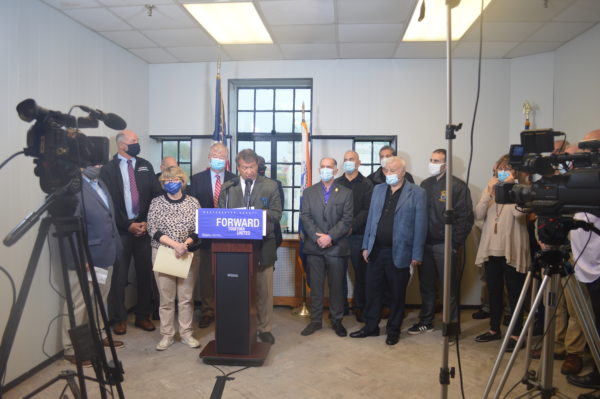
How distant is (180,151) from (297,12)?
2447 mm

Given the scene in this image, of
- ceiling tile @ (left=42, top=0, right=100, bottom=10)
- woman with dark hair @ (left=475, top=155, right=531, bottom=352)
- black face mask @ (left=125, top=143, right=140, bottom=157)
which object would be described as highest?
ceiling tile @ (left=42, top=0, right=100, bottom=10)

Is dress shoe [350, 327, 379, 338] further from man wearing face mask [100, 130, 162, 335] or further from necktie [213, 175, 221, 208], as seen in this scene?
man wearing face mask [100, 130, 162, 335]

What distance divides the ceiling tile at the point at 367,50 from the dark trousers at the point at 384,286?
2267mm

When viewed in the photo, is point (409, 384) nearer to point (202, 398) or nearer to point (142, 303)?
point (202, 398)

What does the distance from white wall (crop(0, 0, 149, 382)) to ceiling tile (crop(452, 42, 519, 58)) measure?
3.82 m

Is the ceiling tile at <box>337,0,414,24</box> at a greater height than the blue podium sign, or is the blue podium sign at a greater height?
the ceiling tile at <box>337,0,414,24</box>

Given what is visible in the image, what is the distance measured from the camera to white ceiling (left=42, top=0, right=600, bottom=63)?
10.9 ft

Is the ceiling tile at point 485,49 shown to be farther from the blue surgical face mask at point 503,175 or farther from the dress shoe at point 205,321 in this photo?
the dress shoe at point 205,321

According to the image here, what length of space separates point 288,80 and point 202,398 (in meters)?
3.69

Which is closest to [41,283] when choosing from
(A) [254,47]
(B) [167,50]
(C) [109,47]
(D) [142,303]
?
(D) [142,303]

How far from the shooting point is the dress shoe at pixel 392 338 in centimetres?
337

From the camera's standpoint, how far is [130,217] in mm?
3662

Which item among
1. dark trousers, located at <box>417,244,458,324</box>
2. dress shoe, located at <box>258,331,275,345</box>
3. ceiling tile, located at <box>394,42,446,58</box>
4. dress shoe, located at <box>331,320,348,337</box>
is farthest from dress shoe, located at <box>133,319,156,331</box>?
ceiling tile, located at <box>394,42,446,58</box>

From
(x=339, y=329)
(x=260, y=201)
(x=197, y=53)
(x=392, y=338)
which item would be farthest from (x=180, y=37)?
(x=392, y=338)
